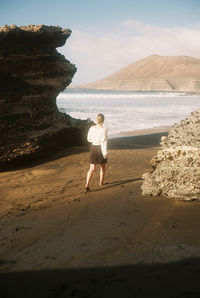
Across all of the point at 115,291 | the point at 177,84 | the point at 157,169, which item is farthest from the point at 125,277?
the point at 177,84

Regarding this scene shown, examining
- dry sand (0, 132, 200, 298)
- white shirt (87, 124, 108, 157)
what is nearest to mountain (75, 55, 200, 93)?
white shirt (87, 124, 108, 157)

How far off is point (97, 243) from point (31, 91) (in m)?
6.46

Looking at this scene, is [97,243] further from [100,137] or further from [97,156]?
[100,137]

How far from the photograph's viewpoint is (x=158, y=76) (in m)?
160

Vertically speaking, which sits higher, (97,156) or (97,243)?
(97,156)

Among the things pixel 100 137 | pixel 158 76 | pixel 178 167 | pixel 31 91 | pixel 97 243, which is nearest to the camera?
pixel 97 243

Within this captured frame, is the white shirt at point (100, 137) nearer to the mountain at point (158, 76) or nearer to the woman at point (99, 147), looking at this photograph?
the woman at point (99, 147)

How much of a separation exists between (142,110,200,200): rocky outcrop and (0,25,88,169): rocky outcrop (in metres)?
4.53

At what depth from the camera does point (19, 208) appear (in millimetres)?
4910

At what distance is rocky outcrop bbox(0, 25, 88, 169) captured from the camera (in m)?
8.06

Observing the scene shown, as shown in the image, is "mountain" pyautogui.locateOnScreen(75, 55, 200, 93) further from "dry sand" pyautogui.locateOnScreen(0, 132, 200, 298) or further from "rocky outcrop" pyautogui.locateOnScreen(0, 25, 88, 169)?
"dry sand" pyautogui.locateOnScreen(0, 132, 200, 298)

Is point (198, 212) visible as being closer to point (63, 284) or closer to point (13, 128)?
point (63, 284)

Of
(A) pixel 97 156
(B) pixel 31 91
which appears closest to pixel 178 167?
(A) pixel 97 156

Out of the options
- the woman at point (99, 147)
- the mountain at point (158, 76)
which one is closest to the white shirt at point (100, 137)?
the woman at point (99, 147)
